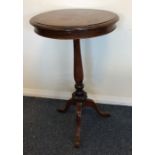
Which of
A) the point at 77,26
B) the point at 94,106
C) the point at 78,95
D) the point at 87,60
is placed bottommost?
the point at 94,106

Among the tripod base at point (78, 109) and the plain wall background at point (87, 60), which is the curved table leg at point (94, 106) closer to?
the tripod base at point (78, 109)

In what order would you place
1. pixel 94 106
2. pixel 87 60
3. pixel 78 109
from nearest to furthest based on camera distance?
pixel 78 109
pixel 94 106
pixel 87 60

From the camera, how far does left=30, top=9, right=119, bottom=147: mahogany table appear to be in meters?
1.49

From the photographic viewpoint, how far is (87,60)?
2.13 metres

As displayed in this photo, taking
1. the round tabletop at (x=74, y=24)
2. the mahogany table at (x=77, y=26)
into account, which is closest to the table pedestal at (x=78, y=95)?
the mahogany table at (x=77, y=26)

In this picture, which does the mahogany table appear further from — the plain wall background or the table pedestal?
the plain wall background

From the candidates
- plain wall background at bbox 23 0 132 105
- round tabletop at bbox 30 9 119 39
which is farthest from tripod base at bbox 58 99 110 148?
round tabletop at bbox 30 9 119 39

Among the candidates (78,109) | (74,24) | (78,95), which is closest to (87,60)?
(78,95)

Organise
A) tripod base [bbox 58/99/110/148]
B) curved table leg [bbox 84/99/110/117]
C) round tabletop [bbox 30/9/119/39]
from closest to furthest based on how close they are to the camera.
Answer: round tabletop [bbox 30/9/119/39], tripod base [bbox 58/99/110/148], curved table leg [bbox 84/99/110/117]

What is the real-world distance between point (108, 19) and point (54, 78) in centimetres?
86

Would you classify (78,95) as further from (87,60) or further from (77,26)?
(77,26)

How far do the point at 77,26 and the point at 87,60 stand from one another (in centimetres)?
68

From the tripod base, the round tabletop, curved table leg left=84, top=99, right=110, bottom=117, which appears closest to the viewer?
the round tabletop
